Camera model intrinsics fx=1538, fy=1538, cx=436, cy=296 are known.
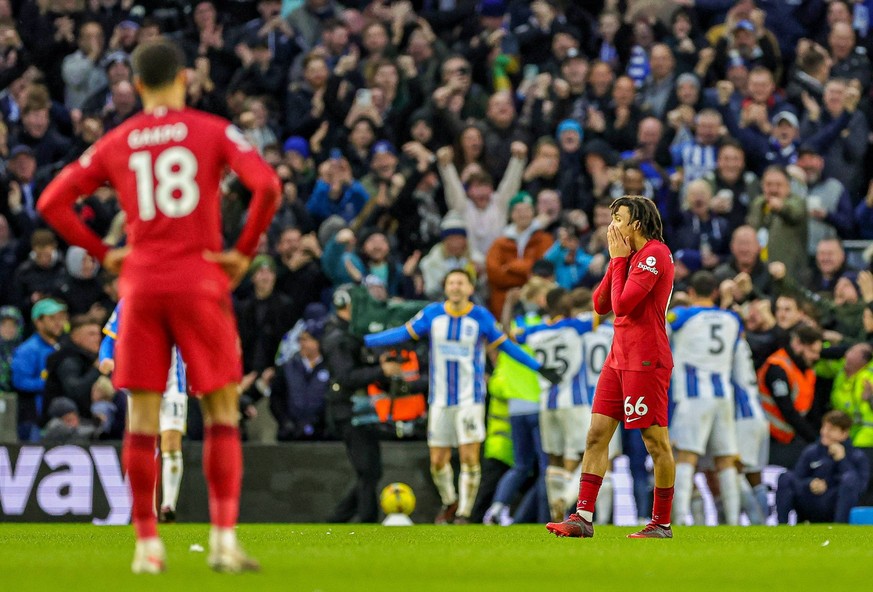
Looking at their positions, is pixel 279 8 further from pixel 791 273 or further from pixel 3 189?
pixel 791 273

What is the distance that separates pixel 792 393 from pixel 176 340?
1002 cm

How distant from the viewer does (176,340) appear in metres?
6.81

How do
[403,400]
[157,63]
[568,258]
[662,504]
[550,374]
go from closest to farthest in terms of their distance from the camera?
[157,63]
[662,504]
[550,374]
[403,400]
[568,258]

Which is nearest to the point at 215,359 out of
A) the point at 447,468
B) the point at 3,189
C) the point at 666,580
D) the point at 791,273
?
the point at 666,580

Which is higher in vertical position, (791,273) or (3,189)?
(3,189)

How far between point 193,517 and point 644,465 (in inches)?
194

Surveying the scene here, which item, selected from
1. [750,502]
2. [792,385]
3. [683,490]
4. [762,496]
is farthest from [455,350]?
[792,385]

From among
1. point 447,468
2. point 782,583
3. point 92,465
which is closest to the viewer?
point 782,583

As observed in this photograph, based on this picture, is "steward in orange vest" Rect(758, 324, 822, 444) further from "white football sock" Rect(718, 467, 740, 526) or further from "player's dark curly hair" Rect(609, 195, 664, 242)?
"player's dark curly hair" Rect(609, 195, 664, 242)

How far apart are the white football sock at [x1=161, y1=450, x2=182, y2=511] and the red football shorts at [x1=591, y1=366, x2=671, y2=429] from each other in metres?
5.44

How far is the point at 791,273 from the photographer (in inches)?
683

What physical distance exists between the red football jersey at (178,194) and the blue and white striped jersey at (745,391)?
885cm

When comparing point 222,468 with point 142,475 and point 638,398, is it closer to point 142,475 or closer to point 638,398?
point 142,475

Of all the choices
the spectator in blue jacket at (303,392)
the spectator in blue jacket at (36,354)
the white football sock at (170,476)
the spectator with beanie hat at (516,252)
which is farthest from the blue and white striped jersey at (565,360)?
the spectator in blue jacket at (36,354)
